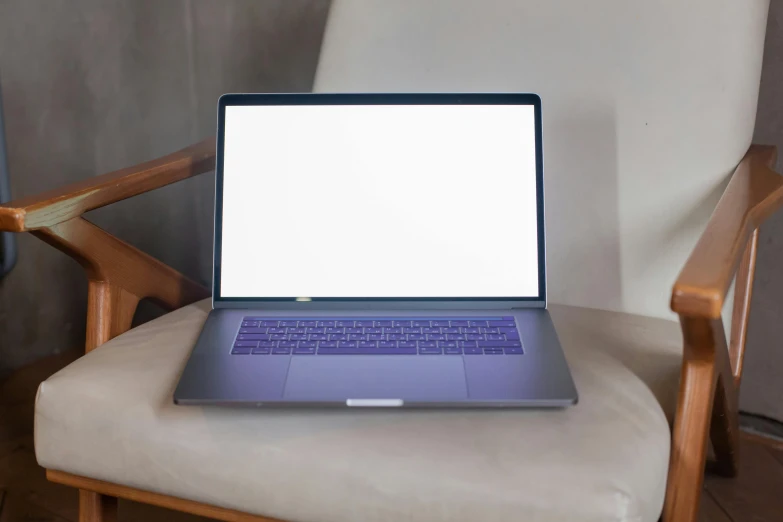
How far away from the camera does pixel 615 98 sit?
963 millimetres

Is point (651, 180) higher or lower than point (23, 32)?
lower

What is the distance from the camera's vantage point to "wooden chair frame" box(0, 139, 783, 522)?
637mm

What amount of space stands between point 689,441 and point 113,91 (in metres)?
1.22

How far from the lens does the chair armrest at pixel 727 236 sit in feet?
Answer: 1.88

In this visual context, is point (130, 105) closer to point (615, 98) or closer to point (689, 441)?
point (615, 98)

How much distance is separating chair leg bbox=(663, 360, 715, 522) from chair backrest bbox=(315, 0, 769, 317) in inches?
11.2

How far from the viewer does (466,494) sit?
0.60 m

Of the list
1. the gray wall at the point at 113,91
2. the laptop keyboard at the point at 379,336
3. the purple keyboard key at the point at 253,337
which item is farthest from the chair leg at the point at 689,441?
the gray wall at the point at 113,91

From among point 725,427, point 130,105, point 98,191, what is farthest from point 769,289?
point 130,105

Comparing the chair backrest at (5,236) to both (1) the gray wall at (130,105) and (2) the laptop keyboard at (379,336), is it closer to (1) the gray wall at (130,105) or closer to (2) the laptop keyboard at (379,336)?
(1) the gray wall at (130,105)

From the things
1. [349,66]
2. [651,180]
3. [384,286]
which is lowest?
[384,286]

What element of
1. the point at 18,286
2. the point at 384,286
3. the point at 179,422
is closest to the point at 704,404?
the point at 384,286

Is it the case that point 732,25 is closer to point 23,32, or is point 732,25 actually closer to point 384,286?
point 384,286

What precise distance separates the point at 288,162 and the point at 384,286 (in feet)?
0.60
